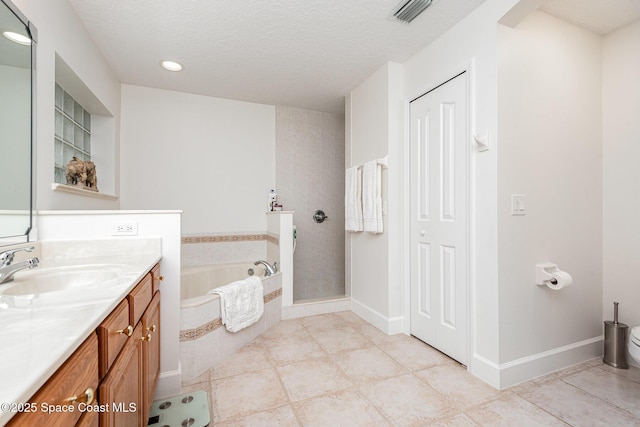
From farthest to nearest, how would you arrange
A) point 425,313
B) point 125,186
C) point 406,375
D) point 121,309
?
point 125,186 → point 425,313 → point 406,375 → point 121,309

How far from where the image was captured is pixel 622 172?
80.6 inches

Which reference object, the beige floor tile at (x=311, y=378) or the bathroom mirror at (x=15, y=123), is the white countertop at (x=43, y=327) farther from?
the beige floor tile at (x=311, y=378)

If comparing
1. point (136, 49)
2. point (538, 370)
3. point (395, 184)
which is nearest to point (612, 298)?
point (538, 370)

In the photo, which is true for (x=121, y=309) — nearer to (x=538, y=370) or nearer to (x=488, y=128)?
(x=488, y=128)

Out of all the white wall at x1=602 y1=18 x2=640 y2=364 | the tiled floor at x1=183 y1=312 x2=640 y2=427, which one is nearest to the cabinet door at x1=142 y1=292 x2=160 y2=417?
the tiled floor at x1=183 y1=312 x2=640 y2=427

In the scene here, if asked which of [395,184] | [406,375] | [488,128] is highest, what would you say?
[488,128]

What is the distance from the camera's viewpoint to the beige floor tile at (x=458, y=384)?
5.37ft

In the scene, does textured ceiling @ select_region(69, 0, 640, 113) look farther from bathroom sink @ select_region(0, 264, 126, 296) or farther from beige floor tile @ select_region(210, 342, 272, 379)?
beige floor tile @ select_region(210, 342, 272, 379)

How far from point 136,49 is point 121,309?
2.31 metres

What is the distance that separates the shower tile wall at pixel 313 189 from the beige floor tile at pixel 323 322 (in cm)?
72

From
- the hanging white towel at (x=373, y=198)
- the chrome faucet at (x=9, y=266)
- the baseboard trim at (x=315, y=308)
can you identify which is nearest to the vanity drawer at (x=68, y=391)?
the chrome faucet at (x=9, y=266)

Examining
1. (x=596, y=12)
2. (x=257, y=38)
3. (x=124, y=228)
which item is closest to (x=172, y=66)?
(x=257, y=38)

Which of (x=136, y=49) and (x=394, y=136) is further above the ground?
(x=136, y=49)

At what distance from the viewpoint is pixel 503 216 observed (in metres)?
1.74
